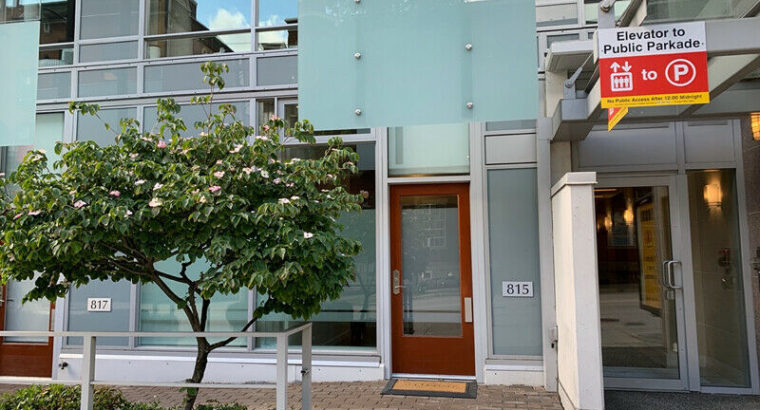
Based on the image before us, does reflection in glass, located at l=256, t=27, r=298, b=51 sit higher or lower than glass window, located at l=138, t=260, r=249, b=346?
higher

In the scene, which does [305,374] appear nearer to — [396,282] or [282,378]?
[282,378]

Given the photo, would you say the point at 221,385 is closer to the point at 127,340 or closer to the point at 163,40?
the point at 127,340

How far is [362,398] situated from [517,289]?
203 centimetres

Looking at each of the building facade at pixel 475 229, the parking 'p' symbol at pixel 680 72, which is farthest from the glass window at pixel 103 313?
the parking 'p' symbol at pixel 680 72

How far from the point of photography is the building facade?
17.6 feet

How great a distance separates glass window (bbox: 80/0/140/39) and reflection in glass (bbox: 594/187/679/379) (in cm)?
621

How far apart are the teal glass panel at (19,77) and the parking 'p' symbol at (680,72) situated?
709 centimetres

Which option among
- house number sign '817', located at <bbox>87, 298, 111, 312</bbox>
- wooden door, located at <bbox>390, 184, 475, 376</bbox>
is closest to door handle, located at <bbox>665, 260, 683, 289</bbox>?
wooden door, located at <bbox>390, 184, 475, 376</bbox>

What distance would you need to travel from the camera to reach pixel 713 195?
5.50 meters

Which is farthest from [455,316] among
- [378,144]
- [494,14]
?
[494,14]

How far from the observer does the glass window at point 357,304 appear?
5.97 metres

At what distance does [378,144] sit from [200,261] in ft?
8.47

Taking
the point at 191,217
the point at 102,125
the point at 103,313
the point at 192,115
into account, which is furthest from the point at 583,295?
the point at 102,125

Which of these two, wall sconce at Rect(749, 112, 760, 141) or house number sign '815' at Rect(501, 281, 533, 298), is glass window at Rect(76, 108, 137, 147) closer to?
house number sign '815' at Rect(501, 281, 533, 298)
